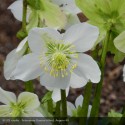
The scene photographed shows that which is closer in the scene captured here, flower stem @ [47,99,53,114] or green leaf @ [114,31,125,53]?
green leaf @ [114,31,125,53]

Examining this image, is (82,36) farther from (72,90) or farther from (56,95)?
(72,90)

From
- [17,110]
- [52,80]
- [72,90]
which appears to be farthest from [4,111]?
[72,90]

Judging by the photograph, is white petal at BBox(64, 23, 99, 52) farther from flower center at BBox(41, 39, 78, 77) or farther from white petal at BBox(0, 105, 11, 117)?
white petal at BBox(0, 105, 11, 117)

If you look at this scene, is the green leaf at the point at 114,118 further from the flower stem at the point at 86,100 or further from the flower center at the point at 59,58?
the flower center at the point at 59,58

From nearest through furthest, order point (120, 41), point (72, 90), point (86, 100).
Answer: point (120, 41), point (86, 100), point (72, 90)

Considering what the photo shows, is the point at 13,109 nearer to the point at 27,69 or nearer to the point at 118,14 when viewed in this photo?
the point at 27,69

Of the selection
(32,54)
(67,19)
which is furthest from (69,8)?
(32,54)

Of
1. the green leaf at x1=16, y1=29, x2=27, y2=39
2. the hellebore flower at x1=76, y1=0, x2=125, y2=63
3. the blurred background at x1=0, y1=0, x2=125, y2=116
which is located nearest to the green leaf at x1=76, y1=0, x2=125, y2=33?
the hellebore flower at x1=76, y1=0, x2=125, y2=63

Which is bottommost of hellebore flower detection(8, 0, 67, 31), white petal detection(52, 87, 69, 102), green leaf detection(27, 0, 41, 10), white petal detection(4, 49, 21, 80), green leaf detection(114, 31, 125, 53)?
white petal detection(52, 87, 69, 102)
